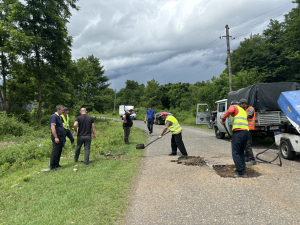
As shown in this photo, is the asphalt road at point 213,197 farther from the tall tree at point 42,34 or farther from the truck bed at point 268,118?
the tall tree at point 42,34

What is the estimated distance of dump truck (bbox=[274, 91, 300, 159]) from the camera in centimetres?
638

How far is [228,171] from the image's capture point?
18.3 feet

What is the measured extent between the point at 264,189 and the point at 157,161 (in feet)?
11.5

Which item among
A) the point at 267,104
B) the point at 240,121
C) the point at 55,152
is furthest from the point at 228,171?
the point at 267,104

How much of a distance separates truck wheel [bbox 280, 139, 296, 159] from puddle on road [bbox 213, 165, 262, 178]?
1.79m

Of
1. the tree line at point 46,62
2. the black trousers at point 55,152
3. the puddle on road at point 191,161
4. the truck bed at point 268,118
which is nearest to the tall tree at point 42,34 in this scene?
the tree line at point 46,62

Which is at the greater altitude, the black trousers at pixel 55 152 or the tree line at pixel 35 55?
the tree line at pixel 35 55

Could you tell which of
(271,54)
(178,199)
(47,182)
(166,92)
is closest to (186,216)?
(178,199)

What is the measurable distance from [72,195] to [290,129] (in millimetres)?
7178

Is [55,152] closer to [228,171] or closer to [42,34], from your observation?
[228,171]

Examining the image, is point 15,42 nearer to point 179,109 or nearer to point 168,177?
point 168,177

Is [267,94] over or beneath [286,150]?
over

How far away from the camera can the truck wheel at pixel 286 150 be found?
6672 millimetres

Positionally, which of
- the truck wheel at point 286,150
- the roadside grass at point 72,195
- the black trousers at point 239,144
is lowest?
the roadside grass at point 72,195
